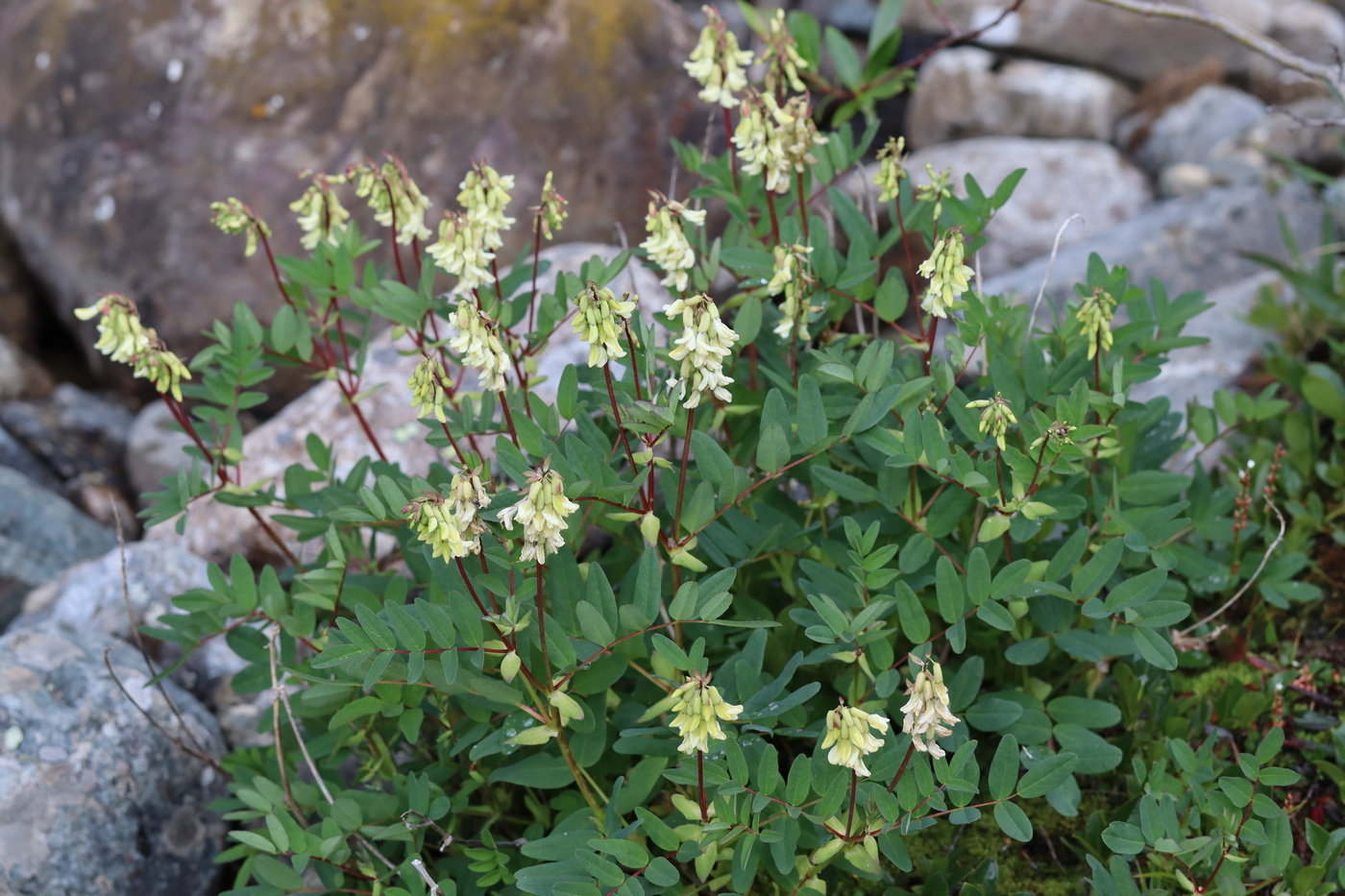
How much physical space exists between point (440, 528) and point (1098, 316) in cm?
138

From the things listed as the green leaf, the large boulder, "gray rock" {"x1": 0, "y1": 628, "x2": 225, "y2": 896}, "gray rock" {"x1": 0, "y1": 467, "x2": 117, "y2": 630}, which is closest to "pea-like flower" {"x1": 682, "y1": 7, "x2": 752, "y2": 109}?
the green leaf

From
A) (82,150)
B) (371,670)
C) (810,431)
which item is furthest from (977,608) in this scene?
(82,150)

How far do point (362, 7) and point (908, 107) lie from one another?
4.51 metres

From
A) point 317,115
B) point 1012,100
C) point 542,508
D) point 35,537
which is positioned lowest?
point 1012,100

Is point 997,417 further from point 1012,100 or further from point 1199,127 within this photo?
point 1012,100

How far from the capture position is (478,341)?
187 centimetres

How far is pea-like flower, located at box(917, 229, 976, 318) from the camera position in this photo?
1.97m

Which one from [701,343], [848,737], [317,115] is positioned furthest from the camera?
[317,115]

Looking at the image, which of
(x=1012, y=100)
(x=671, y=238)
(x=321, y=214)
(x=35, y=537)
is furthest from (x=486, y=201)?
(x=1012, y=100)

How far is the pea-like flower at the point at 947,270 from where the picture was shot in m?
1.97

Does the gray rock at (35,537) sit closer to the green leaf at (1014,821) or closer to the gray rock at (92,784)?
the gray rock at (92,784)

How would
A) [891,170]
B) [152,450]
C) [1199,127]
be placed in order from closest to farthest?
[891,170] → [152,450] → [1199,127]

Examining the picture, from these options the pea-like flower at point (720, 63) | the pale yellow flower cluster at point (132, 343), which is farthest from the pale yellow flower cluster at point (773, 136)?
the pale yellow flower cluster at point (132, 343)

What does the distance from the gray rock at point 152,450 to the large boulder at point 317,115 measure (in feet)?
1.28
